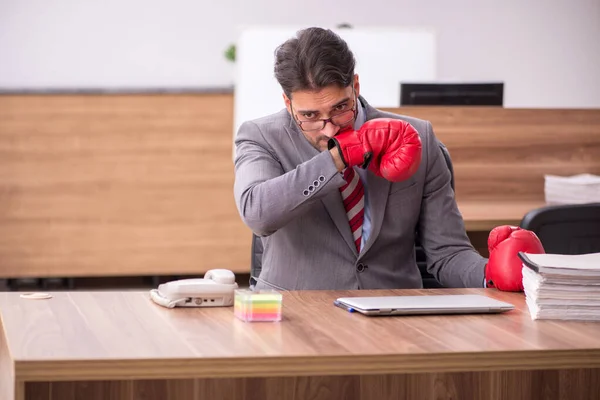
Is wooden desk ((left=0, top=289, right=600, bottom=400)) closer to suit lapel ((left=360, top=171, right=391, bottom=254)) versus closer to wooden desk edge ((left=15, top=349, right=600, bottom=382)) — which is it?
wooden desk edge ((left=15, top=349, right=600, bottom=382))

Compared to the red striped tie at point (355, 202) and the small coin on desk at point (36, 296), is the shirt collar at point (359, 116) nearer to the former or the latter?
the red striped tie at point (355, 202)

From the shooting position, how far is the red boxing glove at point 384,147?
1.96 m

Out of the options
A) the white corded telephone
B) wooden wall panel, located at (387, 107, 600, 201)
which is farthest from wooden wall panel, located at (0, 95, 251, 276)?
the white corded telephone

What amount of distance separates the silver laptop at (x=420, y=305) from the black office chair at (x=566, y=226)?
2.60 feet

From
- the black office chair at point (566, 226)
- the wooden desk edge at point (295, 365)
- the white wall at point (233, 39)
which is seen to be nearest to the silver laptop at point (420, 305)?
the wooden desk edge at point (295, 365)

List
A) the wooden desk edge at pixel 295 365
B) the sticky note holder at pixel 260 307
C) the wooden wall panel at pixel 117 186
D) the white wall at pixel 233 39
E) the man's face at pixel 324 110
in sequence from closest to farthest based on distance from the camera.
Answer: the wooden desk edge at pixel 295 365
the sticky note holder at pixel 260 307
the man's face at pixel 324 110
the wooden wall panel at pixel 117 186
the white wall at pixel 233 39

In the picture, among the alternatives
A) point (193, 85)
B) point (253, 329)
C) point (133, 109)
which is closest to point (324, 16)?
point (193, 85)

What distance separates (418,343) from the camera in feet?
4.53

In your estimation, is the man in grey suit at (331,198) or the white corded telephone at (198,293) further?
the man in grey suit at (331,198)

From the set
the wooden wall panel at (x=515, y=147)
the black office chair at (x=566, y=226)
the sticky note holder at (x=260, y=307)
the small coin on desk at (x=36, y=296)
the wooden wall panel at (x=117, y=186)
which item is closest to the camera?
the sticky note holder at (x=260, y=307)

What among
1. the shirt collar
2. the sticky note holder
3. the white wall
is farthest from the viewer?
the white wall

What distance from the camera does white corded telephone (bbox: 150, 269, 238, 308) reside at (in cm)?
167

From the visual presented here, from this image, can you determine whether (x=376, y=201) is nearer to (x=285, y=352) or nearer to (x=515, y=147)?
(x=285, y=352)

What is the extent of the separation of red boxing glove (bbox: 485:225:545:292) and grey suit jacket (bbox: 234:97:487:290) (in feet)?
0.43
